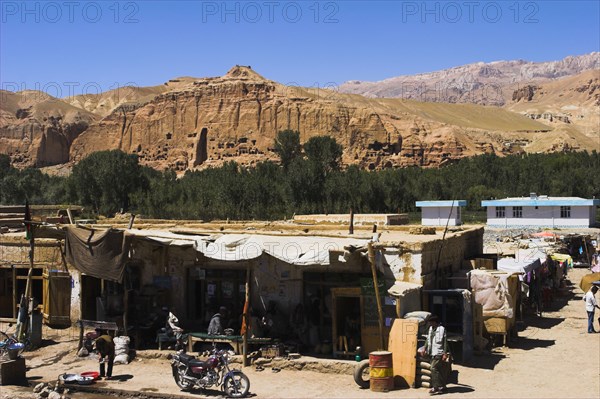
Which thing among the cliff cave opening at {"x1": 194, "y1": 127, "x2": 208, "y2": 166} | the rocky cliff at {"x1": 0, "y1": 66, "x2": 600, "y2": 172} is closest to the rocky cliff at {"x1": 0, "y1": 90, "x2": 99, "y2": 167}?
the rocky cliff at {"x1": 0, "y1": 66, "x2": 600, "y2": 172}

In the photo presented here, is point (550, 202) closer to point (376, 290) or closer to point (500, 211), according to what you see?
point (500, 211)

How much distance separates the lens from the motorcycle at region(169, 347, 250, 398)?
11906 mm

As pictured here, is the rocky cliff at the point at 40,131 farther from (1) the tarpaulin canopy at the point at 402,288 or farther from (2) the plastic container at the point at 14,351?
(1) the tarpaulin canopy at the point at 402,288

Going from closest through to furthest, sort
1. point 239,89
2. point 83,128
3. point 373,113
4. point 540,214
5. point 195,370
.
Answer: point 195,370
point 540,214
point 373,113
point 239,89
point 83,128

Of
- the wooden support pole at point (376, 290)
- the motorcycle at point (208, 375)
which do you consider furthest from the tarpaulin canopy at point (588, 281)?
the motorcycle at point (208, 375)

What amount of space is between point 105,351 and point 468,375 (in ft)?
21.9

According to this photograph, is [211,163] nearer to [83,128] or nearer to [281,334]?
[83,128]

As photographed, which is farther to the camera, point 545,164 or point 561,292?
point 545,164

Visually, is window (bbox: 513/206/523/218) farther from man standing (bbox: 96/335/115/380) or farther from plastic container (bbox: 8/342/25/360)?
plastic container (bbox: 8/342/25/360)

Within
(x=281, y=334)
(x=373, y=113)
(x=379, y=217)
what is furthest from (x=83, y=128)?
(x=281, y=334)

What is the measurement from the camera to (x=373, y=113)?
12319 cm

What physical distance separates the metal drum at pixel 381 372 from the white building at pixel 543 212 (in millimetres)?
34901

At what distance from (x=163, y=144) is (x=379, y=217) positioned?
11604 centimetres

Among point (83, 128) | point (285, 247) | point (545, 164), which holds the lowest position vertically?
point (285, 247)
